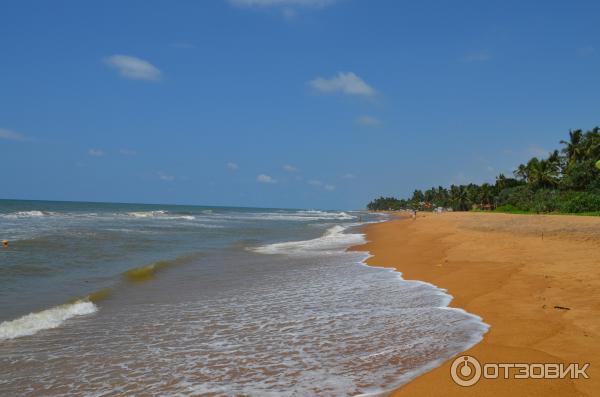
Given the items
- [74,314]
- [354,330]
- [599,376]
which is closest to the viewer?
[599,376]

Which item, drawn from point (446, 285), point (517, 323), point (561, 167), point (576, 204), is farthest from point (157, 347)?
point (561, 167)

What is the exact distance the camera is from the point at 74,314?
8.44m

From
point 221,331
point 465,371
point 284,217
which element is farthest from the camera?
point 284,217

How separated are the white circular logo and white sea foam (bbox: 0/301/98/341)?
663 cm

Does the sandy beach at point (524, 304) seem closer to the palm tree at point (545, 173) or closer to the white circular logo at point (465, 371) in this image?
the white circular logo at point (465, 371)

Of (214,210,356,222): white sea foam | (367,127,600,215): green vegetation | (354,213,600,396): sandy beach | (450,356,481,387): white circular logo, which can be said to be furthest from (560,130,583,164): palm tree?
(450,356,481,387): white circular logo

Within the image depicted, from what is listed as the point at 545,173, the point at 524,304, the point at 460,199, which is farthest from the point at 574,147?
the point at 524,304

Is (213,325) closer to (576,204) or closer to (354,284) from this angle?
(354,284)

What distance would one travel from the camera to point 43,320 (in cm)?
781

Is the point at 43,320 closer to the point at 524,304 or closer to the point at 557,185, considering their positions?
the point at 524,304

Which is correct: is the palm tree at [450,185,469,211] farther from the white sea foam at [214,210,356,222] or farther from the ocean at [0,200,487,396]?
the ocean at [0,200,487,396]

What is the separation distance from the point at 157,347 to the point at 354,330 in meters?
3.01

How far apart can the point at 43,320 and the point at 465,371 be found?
7.17m

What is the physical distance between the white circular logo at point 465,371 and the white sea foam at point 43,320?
6.63m
